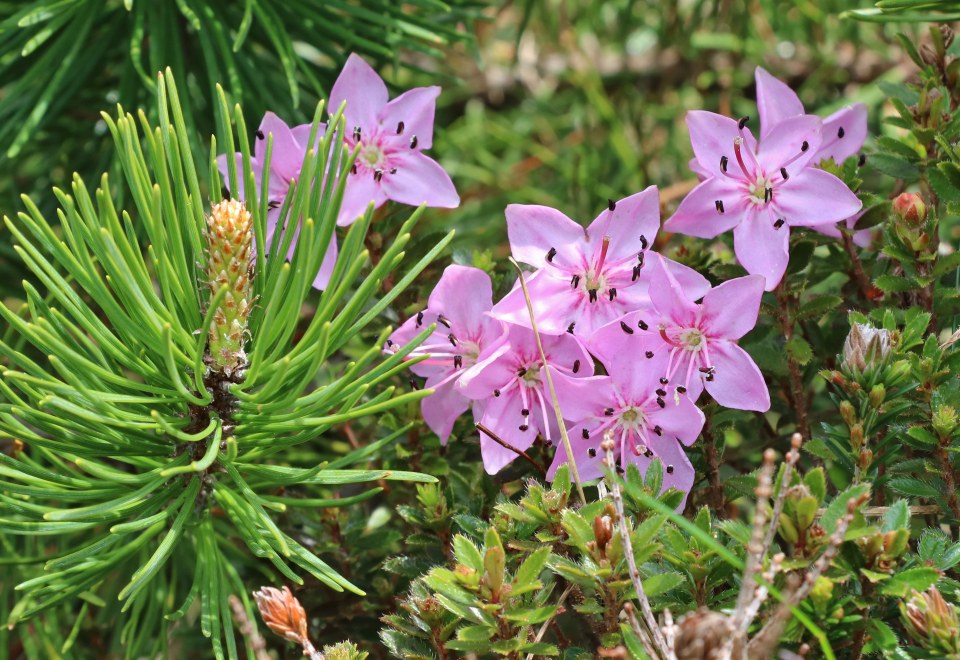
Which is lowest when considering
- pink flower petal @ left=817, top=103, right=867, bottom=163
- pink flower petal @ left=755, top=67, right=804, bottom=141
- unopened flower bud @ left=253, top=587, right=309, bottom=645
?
unopened flower bud @ left=253, top=587, right=309, bottom=645

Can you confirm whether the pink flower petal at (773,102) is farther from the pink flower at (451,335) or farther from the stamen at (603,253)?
the pink flower at (451,335)

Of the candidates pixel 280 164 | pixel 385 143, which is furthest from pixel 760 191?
pixel 280 164

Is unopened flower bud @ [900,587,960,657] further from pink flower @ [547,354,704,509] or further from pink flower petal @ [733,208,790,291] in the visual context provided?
pink flower petal @ [733,208,790,291]

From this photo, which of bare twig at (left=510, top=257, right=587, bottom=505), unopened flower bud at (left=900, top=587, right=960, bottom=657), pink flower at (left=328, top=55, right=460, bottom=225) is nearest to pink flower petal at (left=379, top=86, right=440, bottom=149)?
pink flower at (left=328, top=55, right=460, bottom=225)

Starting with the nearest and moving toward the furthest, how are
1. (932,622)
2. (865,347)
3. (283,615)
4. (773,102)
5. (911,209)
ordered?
(932,622)
(283,615)
(865,347)
(911,209)
(773,102)

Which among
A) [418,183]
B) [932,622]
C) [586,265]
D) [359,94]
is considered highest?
[359,94]

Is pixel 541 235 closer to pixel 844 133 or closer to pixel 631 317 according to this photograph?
pixel 631 317

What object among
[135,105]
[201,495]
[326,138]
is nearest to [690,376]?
[326,138]
